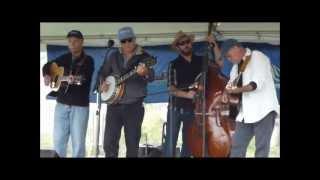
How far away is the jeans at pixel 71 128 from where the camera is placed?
712 cm

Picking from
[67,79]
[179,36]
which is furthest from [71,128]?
[179,36]

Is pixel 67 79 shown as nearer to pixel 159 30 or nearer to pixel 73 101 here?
pixel 73 101

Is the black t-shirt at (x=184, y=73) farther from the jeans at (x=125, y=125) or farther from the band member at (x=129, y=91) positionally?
the jeans at (x=125, y=125)

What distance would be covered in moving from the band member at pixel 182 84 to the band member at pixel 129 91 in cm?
26

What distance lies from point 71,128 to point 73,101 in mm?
276

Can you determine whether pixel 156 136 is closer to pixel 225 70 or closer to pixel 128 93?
pixel 128 93

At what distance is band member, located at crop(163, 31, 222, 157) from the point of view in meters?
7.09

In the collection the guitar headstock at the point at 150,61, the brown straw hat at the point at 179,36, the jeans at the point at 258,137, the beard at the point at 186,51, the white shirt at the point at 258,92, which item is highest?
the brown straw hat at the point at 179,36

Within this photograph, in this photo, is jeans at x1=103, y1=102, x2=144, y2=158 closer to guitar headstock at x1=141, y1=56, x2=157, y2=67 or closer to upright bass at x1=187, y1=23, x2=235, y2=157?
guitar headstock at x1=141, y1=56, x2=157, y2=67

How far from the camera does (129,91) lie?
7.12m

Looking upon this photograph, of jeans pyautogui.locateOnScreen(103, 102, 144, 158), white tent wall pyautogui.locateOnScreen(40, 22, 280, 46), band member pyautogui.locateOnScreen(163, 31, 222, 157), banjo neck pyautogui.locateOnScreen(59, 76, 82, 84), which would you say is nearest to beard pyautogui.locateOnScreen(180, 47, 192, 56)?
band member pyautogui.locateOnScreen(163, 31, 222, 157)

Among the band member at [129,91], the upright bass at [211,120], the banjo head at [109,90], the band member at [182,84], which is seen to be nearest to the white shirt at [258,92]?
the upright bass at [211,120]
